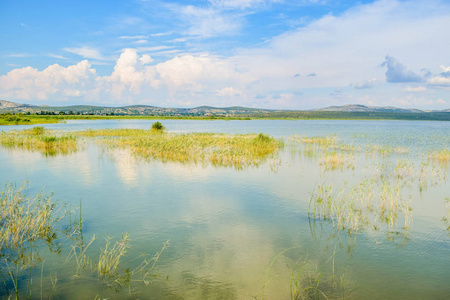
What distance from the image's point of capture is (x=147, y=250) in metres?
10.6

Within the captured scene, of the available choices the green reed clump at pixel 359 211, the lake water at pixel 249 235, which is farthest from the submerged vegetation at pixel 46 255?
the green reed clump at pixel 359 211

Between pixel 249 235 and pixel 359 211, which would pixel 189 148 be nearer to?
pixel 359 211

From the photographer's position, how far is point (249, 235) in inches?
468

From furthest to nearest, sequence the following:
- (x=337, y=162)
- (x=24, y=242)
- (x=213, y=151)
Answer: (x=213, y=151), (x=337, y=162), (x=24, y=242)

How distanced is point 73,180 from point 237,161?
1466 cm

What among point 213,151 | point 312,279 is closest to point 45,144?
point 213,151

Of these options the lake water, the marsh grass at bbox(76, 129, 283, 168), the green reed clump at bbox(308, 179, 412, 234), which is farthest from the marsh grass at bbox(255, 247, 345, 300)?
the marsh grass at bbox(76, 129, 283, 168)

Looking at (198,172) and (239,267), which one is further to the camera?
Result: (198,172)

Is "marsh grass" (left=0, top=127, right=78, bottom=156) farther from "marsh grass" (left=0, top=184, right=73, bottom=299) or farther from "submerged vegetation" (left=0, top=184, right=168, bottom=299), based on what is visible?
"submerged vegetation" (left=0, top=184, right=168, bottom=299)

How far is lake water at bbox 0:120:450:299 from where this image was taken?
8.26 m

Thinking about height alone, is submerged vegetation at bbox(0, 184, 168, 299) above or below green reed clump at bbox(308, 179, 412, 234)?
below

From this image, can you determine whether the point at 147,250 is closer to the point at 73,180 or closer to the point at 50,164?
the point at 73,180

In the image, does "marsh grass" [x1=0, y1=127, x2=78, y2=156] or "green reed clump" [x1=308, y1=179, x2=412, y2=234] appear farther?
"marsh grass" [x1=0, y1=127, x2=78, y2=156]

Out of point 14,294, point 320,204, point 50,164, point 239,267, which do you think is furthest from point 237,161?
point 14,294
